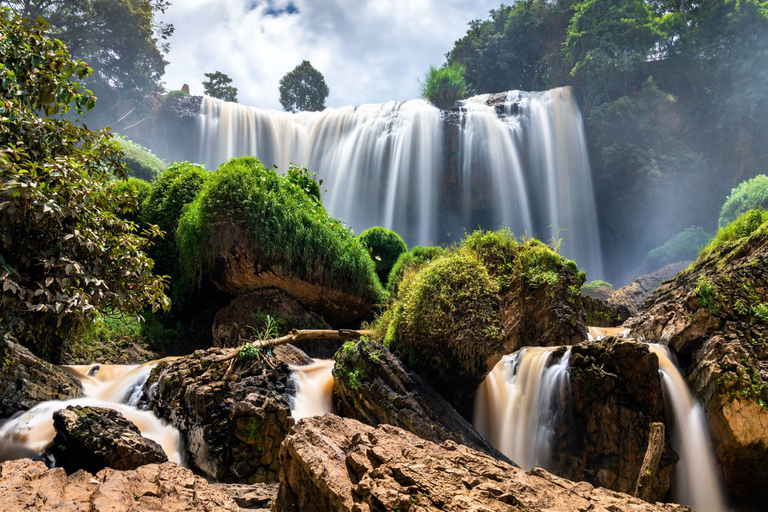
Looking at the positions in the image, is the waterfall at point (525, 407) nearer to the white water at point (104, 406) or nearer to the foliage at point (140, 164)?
the white water at point (104, 406)

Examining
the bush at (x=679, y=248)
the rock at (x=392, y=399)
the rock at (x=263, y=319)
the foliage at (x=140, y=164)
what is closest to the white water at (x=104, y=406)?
the rock at (x=263, y=319)

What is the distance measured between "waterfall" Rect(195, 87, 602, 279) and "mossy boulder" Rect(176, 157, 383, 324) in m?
13.5

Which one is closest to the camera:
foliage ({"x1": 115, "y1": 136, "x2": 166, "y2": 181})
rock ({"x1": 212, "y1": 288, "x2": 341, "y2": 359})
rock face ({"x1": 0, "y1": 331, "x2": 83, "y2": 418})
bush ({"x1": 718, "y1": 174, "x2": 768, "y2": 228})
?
rock face ({"x1": 0, "y1": 331, "x2": 83, "y2": 418})

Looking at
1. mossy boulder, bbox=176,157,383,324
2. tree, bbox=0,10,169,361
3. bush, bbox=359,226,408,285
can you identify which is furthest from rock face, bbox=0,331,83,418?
bush, bbox=359,226,408,285

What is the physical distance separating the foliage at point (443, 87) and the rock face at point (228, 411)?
2151 centimetres

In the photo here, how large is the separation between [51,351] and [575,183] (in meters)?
23.6

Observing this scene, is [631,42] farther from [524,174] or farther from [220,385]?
[220,385]

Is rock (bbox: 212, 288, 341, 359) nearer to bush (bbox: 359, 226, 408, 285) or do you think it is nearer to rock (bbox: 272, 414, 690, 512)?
bush (bbox: 359, 226, 408, 285)

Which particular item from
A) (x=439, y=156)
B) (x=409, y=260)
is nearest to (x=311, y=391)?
(x=409, y=260)

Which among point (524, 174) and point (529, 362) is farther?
point (524, 174)

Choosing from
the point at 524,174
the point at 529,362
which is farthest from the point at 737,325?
the point at 524,174

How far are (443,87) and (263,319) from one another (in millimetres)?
19742

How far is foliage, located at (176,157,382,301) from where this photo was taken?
8484 millimetres

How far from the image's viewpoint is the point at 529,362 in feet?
21.2
